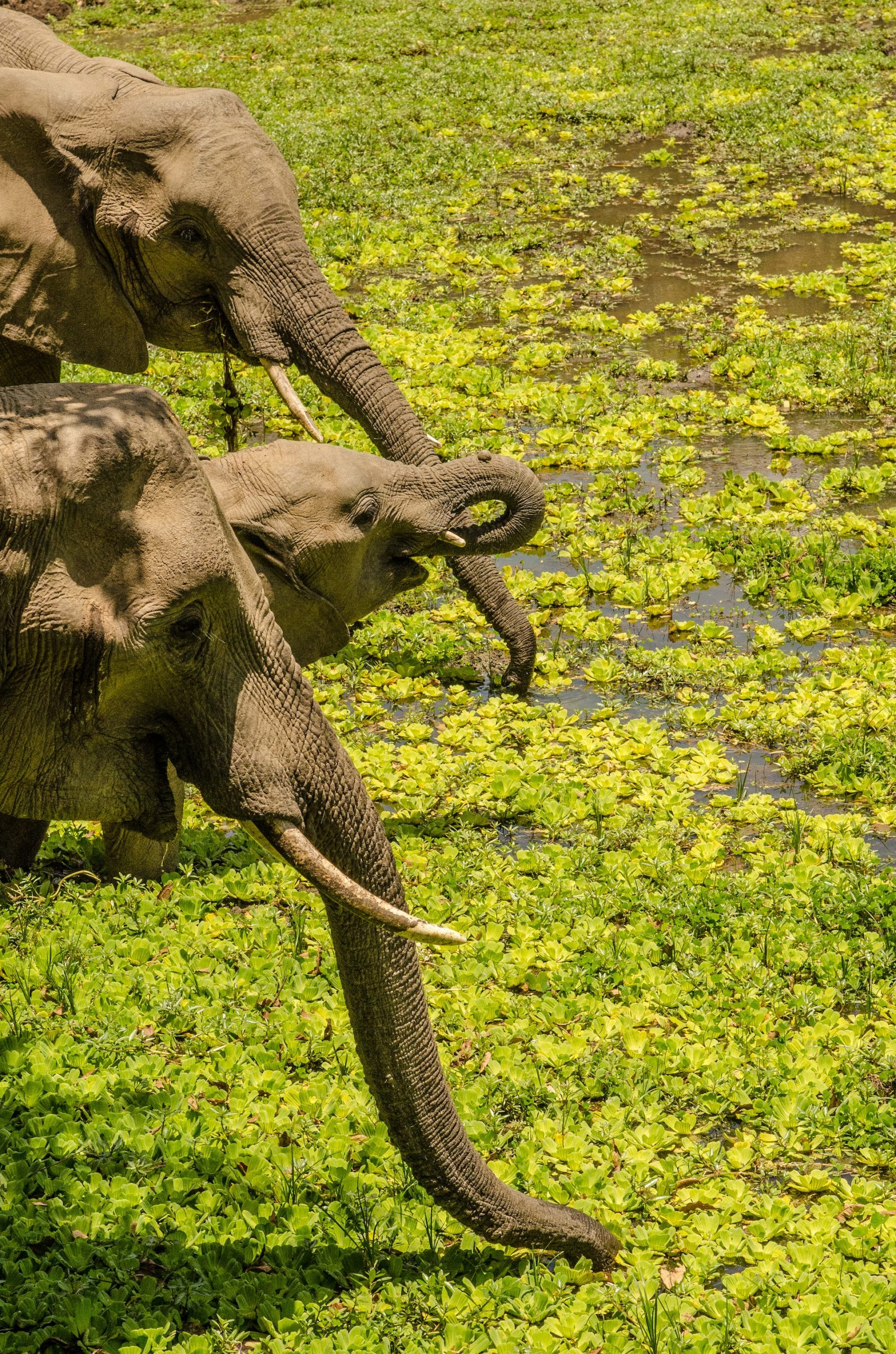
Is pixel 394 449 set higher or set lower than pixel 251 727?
lower

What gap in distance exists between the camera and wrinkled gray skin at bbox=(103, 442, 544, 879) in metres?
5.70

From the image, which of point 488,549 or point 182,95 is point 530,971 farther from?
point 182,95

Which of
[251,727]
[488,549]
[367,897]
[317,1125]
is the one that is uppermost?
[251,727]

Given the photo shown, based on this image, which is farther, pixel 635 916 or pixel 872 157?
pixel 872 157

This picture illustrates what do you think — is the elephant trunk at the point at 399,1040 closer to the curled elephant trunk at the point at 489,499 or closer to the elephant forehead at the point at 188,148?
the curled elephant trunk at the point at 489,499

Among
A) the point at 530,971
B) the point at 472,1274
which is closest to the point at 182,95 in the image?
the point at 530,971

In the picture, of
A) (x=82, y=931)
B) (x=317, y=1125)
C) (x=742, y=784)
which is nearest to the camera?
(x=317, y=1125)

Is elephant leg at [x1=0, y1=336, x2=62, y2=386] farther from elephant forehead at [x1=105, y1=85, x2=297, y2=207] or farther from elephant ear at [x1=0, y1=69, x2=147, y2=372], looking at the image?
elephant forehead at [x1=105, y1=85, x2=297, y2=207]

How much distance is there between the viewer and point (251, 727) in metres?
3.06

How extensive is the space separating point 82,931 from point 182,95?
292 cm

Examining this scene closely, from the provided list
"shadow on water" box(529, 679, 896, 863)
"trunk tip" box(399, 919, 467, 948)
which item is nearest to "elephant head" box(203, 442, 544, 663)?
"shadow on water" box(529, 679, 896, 863)

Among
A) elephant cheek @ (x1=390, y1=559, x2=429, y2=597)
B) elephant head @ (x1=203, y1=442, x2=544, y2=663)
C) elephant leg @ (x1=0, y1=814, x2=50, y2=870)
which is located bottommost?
elephant leg @ (x1=0, y1=814, x2=50, y2=870)

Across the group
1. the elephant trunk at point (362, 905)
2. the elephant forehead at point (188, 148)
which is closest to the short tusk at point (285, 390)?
the elephant forehead at point (188, 148)

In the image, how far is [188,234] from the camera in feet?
18.4
